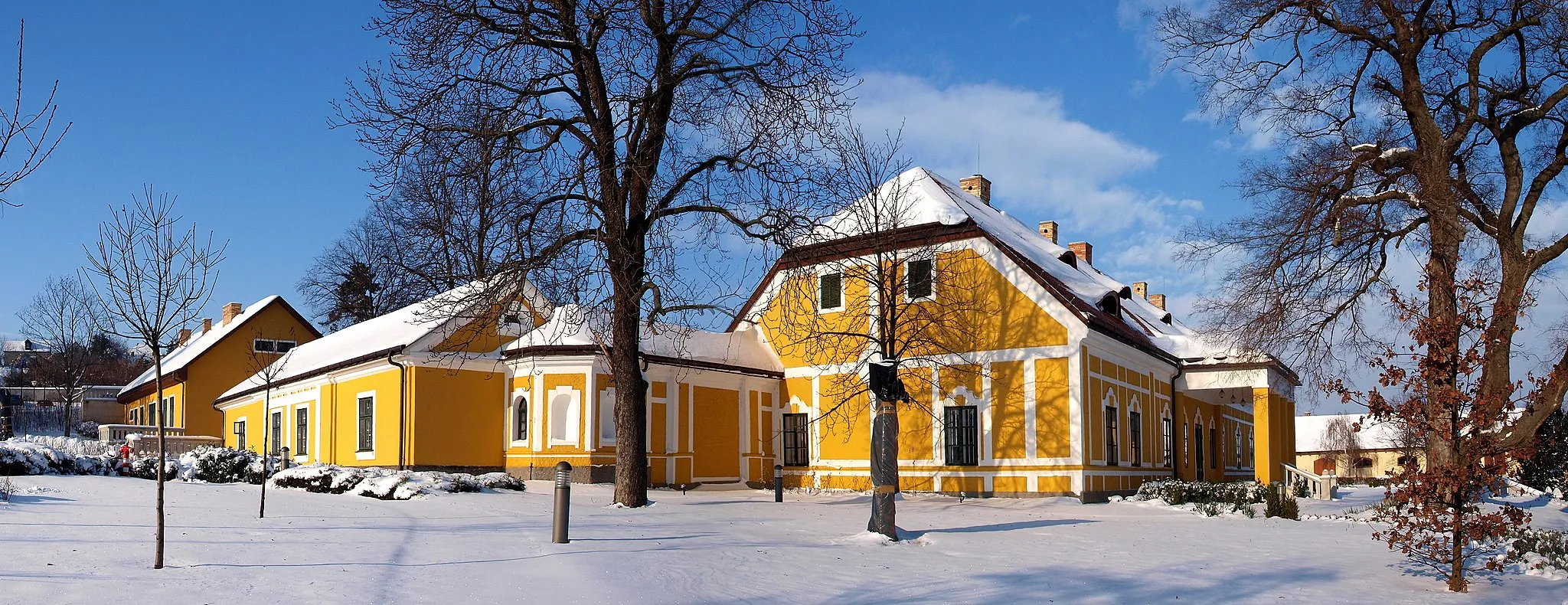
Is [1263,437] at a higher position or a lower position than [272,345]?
lower

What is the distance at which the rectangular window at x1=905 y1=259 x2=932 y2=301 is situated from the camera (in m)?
25.5

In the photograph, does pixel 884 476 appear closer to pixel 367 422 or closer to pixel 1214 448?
pixel 367 422

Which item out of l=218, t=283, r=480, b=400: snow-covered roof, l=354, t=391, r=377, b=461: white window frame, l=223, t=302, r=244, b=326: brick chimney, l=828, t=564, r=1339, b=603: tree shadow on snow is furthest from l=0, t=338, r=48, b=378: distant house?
l=828, t=564, r=1339, b=603: tree shadow on snow

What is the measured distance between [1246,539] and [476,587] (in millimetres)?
11039

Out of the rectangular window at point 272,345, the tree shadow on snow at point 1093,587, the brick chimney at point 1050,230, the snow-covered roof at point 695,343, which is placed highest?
the brick chimney at point 1050,230

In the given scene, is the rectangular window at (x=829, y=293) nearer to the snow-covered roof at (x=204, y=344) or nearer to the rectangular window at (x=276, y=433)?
the rectangular window at (x=276, y=433)

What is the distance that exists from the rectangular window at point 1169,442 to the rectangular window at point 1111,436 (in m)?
4.69

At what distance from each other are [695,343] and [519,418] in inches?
175

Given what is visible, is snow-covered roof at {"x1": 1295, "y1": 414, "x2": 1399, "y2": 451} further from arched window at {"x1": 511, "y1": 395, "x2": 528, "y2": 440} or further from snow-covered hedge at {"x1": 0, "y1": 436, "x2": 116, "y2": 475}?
snow-covered hedge at {"x1": 0, "y1": 436, "x2": 116, "y2": 475}

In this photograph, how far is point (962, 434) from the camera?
84.4 ft

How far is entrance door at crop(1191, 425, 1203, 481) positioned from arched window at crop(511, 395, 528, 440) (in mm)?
18981

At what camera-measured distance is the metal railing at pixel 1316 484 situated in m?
28.3

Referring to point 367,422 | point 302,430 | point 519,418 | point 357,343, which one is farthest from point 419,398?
point 302,430

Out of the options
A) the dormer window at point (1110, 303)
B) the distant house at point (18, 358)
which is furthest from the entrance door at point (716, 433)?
the distant house at point (18, 358)
